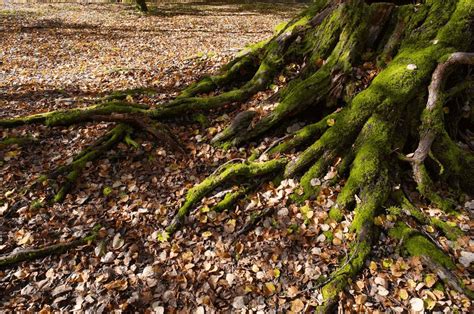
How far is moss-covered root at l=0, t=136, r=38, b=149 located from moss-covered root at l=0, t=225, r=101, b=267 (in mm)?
2432

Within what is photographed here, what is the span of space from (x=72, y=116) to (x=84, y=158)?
3.88 ft

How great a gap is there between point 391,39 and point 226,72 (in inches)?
122

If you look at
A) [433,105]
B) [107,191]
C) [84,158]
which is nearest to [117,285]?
[107,191]

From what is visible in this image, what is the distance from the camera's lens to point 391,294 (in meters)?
3.51

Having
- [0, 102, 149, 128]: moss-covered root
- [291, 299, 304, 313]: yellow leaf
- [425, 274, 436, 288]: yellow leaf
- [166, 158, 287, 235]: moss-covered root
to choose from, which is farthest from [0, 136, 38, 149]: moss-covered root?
[425, 274, 436, 288]: yellow leaf

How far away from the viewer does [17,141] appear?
225 inches

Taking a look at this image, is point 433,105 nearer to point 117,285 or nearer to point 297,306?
point 297,306

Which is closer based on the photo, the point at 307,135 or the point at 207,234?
the point at 207,234

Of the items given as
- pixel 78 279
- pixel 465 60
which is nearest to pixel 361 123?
pixel 465 60

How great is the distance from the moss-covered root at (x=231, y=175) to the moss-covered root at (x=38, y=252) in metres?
1.44

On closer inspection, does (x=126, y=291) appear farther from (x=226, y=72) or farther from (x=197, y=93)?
(x=226, y=72)

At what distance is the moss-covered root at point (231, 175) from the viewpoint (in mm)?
4668

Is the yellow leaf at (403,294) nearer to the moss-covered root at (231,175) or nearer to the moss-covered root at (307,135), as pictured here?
the moss-covered root at (231,175)

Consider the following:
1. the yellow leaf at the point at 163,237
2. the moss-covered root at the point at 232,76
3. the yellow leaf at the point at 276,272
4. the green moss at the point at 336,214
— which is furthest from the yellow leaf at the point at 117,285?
the moss-covered root at the point at 232,76
